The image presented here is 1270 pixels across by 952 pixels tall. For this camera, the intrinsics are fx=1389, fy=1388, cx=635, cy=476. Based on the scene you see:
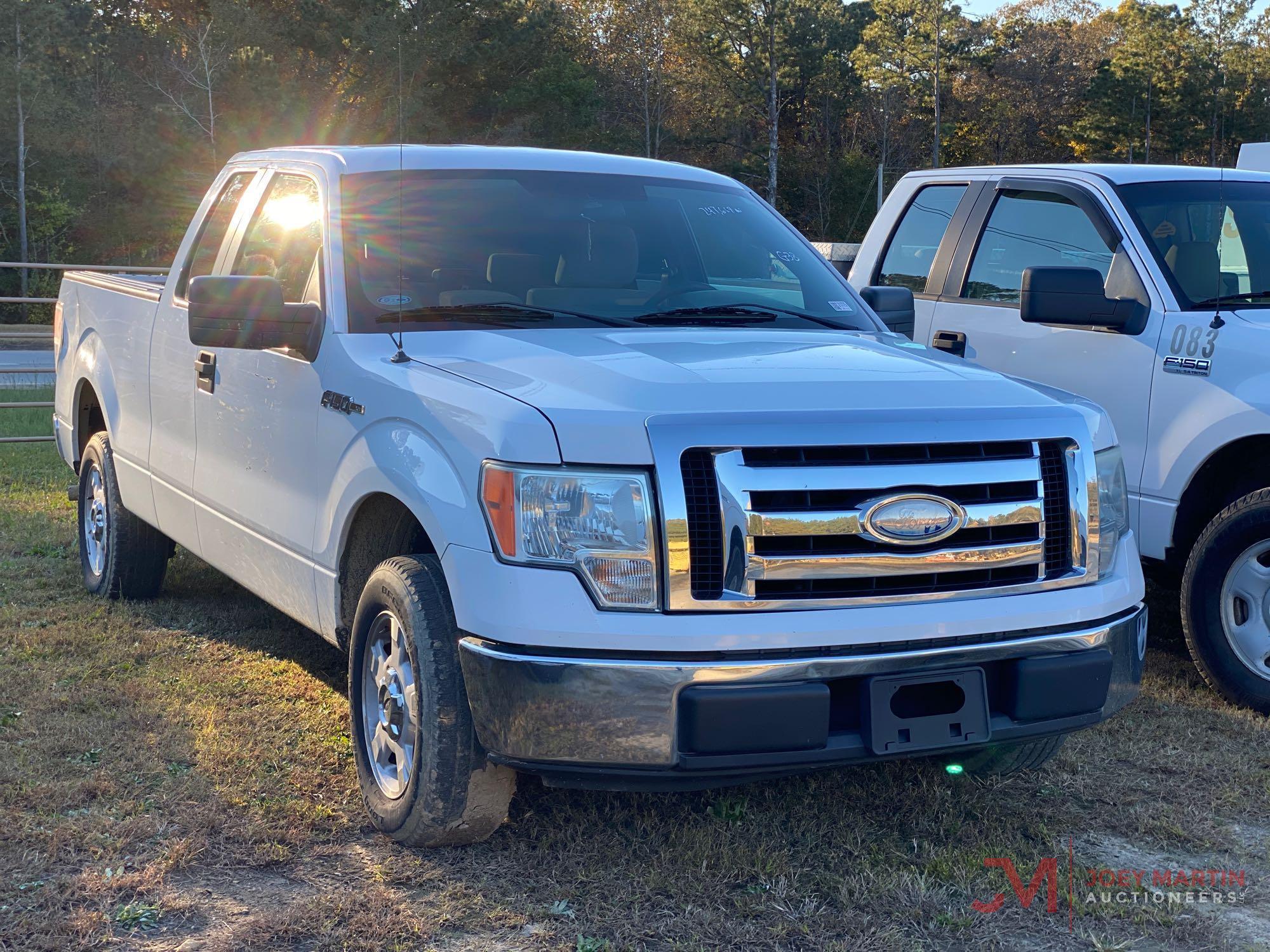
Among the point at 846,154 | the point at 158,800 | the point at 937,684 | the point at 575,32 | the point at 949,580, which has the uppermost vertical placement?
the point at 575,32

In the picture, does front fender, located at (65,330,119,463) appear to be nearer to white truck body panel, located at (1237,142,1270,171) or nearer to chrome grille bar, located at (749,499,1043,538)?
chrome grille bar, located at (749,499,1043,538)

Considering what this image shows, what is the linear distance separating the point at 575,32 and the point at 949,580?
6415cm

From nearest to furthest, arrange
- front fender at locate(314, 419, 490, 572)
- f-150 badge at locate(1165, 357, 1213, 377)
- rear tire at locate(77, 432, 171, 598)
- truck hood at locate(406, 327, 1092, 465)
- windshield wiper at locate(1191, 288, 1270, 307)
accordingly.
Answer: truck hood at locate(406, 327, 1092, 465), front fender at locate(314, 419, 490, 572), f-150 badge at locate(1165, 357, 1213, 377), windshield wiper at locate(1191, 288, 1270, 307), rear tire at locate(77, 432, 171, 598)

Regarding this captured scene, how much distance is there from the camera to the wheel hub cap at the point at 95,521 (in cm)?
654

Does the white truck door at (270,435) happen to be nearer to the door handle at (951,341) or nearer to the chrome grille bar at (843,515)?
the chrome grille bar at (843,515)

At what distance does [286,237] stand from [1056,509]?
283 cm

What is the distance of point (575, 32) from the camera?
64.0 meters

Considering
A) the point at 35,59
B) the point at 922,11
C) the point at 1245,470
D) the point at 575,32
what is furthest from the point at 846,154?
the point at 1245,470

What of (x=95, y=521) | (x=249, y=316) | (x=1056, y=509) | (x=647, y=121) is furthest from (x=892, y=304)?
(x=647, y=121)

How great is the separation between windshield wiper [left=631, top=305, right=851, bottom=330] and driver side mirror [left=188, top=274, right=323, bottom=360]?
101cm

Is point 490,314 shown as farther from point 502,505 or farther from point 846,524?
point 846,524

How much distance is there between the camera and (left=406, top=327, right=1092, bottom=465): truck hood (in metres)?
3.21

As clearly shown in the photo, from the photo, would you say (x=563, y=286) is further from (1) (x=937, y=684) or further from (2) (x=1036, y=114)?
(2) (x=1036, y=114)

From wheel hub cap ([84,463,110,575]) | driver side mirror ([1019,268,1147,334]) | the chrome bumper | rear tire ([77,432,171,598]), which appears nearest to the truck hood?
the chrome bumper
